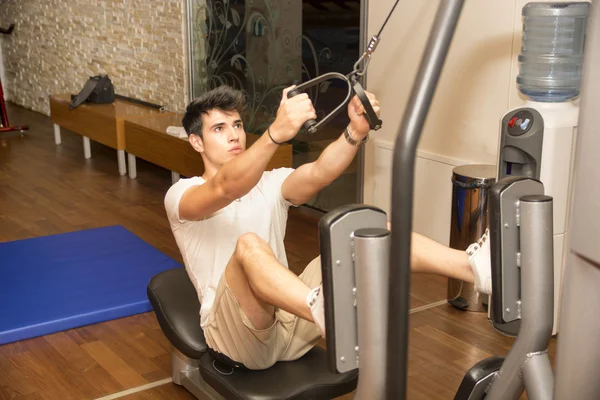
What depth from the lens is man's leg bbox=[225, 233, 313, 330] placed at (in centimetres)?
164

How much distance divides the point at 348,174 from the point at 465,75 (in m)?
1.14

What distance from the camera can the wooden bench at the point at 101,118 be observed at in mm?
5652

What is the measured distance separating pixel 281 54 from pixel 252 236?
9.28ft

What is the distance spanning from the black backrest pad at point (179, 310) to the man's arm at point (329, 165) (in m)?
0.49

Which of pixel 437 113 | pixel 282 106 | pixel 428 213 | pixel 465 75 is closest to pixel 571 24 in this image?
pixel 465 75

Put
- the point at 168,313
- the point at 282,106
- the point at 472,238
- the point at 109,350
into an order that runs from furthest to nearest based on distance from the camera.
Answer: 1. the point at 472,238
2. the point at 109,350
3. the point at 168,313
4. the point at 282,106

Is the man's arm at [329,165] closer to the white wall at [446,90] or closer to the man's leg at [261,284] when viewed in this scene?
the man's leg at [261,284]

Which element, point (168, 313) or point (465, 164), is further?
→ point (465, 164)

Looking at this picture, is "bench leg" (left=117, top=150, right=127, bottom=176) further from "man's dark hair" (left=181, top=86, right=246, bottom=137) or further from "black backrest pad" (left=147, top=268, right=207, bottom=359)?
"man's dark hair" (left=181, top=86, right=246, bottom=137)

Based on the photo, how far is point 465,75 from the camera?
3.40 meters

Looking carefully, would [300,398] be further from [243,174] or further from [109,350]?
[109,350]

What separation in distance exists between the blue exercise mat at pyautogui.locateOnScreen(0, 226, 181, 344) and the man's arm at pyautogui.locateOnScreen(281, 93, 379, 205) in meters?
1.18

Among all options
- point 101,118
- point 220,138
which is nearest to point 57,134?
point 101,118

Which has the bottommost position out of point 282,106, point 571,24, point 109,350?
point 109,350
